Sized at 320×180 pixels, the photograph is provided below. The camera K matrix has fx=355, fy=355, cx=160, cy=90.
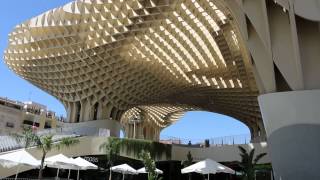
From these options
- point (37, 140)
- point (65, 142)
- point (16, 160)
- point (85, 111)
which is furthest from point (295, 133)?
point (85, 111)

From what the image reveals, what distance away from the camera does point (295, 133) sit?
12664mm

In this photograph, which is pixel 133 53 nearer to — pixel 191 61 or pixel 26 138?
pixel 191 61

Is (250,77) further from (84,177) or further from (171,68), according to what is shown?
(84,177)

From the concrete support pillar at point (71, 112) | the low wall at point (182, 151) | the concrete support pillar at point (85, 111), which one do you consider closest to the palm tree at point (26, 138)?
the low wall at point (182, 151)

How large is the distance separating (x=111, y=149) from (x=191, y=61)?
1588 cm

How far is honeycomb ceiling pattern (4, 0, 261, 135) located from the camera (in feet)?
111

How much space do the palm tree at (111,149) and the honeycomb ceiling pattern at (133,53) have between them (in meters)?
10.3

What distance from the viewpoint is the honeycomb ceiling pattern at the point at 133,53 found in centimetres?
3388

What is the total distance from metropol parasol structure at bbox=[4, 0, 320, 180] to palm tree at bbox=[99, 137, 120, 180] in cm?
1035

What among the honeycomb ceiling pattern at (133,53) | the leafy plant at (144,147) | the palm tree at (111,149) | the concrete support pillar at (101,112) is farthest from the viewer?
the concrete support pillar at (101,112)

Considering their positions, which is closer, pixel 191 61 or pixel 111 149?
pixel 111 149

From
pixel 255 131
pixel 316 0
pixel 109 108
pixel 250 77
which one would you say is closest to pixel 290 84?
pixel 316 0

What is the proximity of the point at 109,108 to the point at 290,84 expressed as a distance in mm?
36953

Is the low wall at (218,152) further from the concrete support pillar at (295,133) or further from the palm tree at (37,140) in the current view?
the concrete support pillar at (295,133)
